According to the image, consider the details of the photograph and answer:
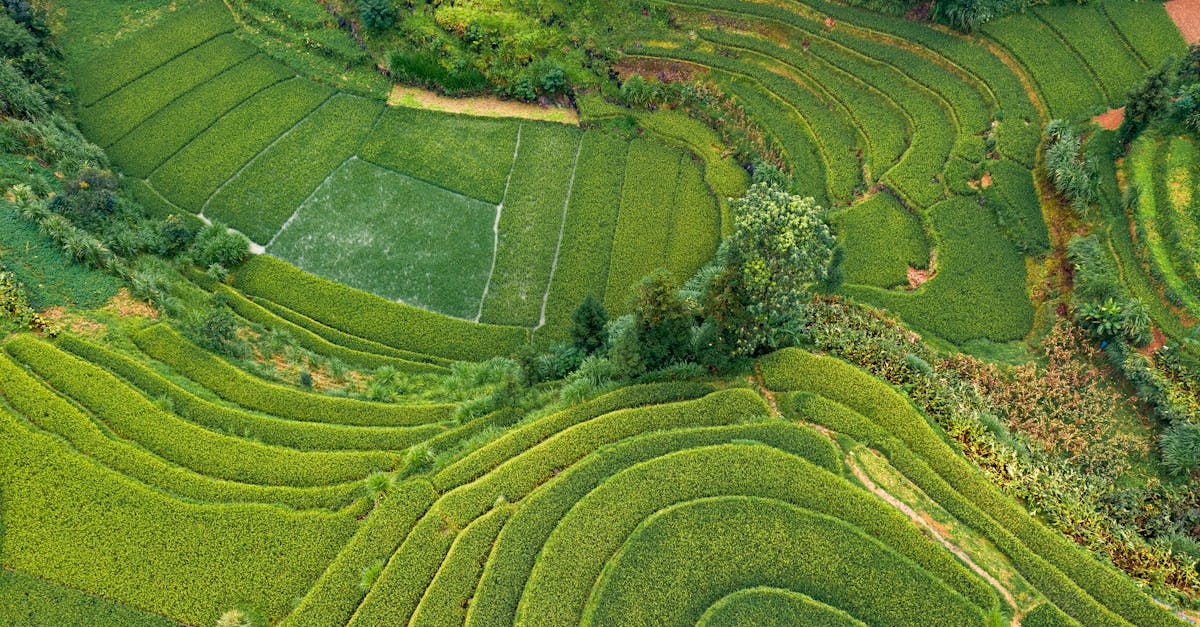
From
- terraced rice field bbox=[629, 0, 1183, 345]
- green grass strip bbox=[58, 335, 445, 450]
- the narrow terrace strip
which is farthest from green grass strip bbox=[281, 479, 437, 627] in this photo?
terraced rice field bbox=[629, 0, 1183, 345]

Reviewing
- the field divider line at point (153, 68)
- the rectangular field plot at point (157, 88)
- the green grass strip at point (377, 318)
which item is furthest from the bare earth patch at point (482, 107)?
the green grass strip at point (377, 318)

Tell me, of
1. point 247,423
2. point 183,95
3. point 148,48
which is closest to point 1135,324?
point 247,423

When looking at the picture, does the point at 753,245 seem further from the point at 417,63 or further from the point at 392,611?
the point at 417,63

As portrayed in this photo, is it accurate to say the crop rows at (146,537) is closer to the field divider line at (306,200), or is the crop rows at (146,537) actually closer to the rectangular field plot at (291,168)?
the field divider line at (306,200)

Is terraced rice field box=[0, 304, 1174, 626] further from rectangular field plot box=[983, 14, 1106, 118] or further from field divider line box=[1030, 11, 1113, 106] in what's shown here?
field divider line box=[1030, 11, 1113, 106]

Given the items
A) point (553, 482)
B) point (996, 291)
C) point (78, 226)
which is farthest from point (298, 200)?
point (996, 291)
